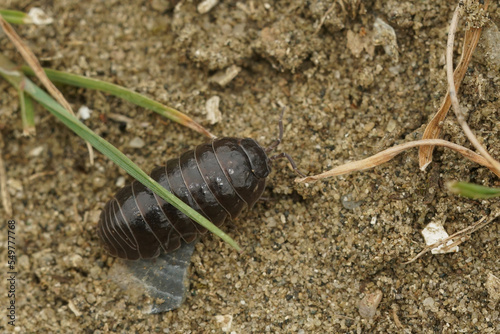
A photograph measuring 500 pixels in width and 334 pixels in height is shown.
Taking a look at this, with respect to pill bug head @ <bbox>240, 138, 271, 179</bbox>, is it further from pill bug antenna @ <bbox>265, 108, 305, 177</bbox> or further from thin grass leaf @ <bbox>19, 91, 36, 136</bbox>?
thin grass leaf @ <bbox>19, 91, 36, 136</bbox>

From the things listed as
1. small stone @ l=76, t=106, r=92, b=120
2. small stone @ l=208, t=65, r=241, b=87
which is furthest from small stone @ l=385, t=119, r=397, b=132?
small stone @ l=76, t=106, r=92, b=120

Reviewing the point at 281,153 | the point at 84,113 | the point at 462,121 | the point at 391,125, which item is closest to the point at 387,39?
the point at 391,125

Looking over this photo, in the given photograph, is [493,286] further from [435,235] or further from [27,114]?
[27,114]

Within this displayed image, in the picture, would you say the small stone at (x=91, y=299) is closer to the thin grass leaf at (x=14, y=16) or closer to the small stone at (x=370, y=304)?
the small stone at (x=370, y=304)

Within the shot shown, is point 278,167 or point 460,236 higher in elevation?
point 278,167

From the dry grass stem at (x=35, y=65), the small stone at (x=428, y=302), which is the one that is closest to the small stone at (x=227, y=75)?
the dry grass stem at (x=35, y=65)

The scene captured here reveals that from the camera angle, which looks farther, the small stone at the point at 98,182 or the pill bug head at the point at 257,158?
the small stone at the point at 98,182
